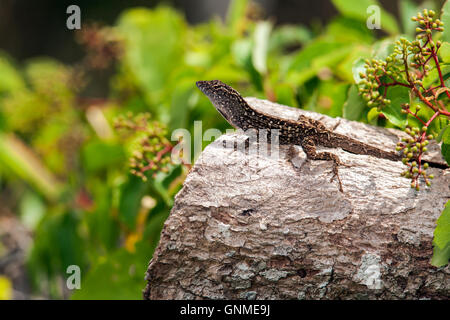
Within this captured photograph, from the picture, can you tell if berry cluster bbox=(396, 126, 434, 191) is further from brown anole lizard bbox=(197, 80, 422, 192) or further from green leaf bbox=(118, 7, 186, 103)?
green leaf bbox=(118, 7, 186, 103)

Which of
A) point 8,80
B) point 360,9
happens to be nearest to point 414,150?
point 360,9

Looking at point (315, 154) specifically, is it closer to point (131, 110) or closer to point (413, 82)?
point (413, 82)

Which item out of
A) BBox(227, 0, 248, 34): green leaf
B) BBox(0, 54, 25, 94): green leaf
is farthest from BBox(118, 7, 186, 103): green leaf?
BBox(0, 54, 25, 94): green leaf

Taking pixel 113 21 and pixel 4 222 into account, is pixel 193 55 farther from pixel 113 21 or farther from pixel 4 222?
pixel 113 21

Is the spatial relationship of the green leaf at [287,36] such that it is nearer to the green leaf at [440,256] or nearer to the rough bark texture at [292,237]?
the rough bark texture at [292,237]

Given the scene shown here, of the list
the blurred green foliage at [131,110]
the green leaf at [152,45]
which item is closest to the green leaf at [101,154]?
the blurred green foliage at [131,110]

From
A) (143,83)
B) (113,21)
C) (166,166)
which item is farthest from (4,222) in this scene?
(113,21)
